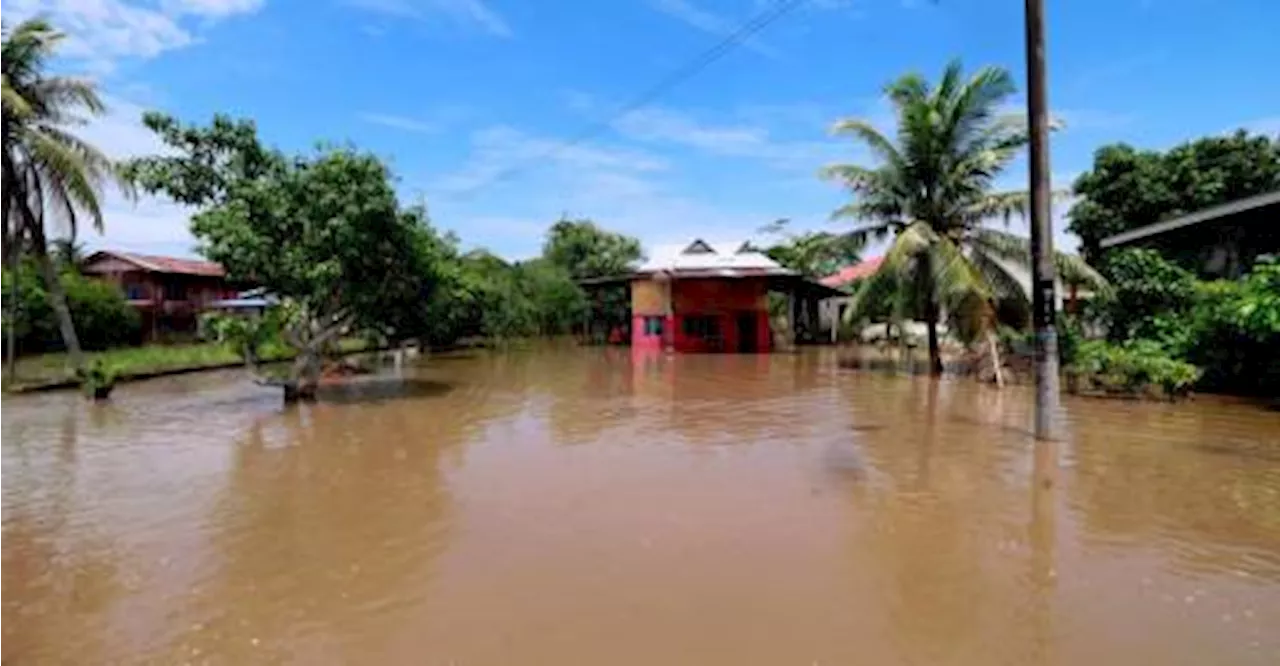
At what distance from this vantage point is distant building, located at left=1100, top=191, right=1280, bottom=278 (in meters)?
16.5

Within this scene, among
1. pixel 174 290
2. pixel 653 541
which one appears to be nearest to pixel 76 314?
pixel 174 290

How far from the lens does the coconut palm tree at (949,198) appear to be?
20531 mm

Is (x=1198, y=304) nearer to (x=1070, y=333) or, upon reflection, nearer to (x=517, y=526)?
(x=1070, y=333)

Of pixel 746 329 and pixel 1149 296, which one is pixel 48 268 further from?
pixel 1149 296

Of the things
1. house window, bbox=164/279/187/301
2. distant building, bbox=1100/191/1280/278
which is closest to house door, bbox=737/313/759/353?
distant building, bbox=1100/191/1280/278

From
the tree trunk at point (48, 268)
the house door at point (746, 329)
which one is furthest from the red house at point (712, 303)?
the tree trunk at point (48, 268)

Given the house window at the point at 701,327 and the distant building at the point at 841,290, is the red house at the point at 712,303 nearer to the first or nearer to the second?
the house window at the point at 701,327

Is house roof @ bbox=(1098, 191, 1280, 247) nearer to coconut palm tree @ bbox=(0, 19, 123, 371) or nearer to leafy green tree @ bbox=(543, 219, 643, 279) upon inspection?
coconut palm tree @ bbox=(0, 19, 123, 371)

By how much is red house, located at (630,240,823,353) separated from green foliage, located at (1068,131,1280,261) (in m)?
10.8

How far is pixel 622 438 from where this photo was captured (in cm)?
1318

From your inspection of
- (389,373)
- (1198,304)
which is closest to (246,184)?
(389,373)

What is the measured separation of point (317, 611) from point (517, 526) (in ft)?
7.96

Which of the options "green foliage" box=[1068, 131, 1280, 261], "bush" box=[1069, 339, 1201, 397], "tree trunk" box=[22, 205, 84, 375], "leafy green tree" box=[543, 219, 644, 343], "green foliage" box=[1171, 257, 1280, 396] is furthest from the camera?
"leafy green tree" box=[543, 219, 644, 343]

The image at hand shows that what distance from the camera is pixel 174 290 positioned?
140 feet
